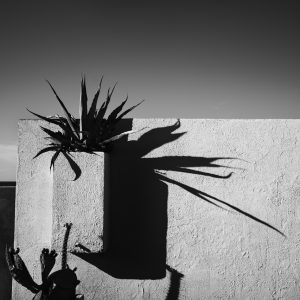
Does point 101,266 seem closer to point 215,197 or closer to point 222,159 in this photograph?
point 215,197

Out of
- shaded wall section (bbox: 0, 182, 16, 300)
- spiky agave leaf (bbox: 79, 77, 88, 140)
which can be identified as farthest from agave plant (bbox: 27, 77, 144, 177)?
shaded wall section (bbox: 0, 182, 16, 300)

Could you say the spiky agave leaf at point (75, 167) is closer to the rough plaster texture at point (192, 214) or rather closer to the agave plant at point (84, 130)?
the agave plant at point (84, 130)

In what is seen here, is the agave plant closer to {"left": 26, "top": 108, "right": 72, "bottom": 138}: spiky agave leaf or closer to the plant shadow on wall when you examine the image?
{"left": 26, "top": 108, "right": 72, "bottom": 138}: spiky agave leaf

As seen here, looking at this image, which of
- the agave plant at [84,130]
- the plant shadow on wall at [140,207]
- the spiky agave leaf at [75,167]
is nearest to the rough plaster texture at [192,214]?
the plant shadow on wall at [140,207]

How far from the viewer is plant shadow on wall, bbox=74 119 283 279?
2.69 meters

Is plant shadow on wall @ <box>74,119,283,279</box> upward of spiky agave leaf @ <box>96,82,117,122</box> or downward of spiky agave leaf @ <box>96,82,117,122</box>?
downward

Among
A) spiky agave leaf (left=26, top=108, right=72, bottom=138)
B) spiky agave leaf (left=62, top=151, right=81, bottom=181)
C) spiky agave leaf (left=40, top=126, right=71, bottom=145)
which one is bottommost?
spiky agave leaf (left=62, top=151, right=81, bottom=181)

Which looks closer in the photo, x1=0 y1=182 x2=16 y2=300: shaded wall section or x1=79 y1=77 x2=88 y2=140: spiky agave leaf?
x1=79 y1=77 x2=88 y2=140: spiky agave leaf

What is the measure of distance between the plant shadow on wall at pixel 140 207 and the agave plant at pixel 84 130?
252 mm

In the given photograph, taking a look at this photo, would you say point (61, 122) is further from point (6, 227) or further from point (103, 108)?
point (6, 227)

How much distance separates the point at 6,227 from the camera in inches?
121

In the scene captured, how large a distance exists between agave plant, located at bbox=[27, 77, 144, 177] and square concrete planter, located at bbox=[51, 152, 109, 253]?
101 mm

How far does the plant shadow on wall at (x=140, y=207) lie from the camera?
2.69 m

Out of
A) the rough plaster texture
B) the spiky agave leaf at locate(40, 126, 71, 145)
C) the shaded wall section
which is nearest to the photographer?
the spiky agave leaf at locate(40, 126, 71, 145)
